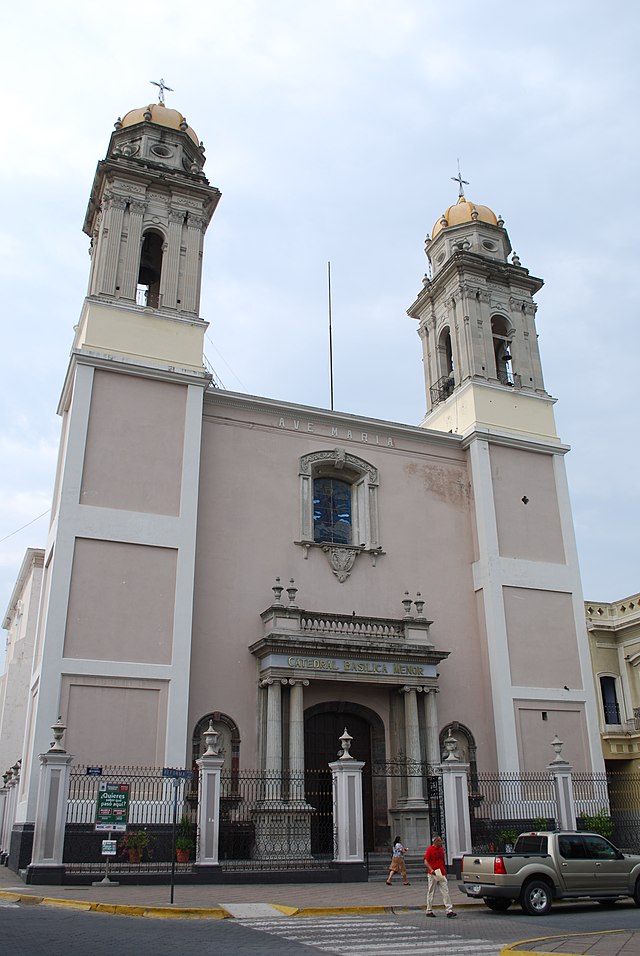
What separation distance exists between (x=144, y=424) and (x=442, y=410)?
1154cm

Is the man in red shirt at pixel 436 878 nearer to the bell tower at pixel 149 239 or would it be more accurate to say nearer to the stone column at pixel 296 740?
the stone column at pixel 296 740

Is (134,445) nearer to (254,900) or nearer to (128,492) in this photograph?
(128,492)

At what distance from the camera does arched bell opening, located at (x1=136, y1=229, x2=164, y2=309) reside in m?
27.2

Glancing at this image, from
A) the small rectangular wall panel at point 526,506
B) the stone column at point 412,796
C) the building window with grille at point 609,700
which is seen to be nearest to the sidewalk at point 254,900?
the stone column at point 412,796

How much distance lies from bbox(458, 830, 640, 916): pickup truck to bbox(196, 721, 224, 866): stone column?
5.12m

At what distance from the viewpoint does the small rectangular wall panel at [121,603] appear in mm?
20172

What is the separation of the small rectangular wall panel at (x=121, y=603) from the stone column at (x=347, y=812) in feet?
17.0

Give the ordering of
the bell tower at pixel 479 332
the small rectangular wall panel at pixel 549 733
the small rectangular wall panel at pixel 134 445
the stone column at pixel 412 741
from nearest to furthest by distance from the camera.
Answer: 1. the stone column at pixel 412 741
2. the small rectangular wall panel at pixel 134 445
3. the small rectangular wall panel at pixel 549 733
4. the bell tower at pixel 479 332

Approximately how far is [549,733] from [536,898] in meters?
11.5

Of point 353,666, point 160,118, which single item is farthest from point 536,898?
point 160,118

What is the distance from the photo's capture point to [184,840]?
18.3m

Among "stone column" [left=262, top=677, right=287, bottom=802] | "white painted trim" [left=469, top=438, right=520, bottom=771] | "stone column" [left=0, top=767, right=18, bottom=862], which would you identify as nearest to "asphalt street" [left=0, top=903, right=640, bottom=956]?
"stone column" [left=262, top=677, right=287, bottom=802]

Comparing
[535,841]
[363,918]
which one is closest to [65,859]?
[363,918]

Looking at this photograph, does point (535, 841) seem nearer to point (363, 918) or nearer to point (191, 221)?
point (363, 918)
